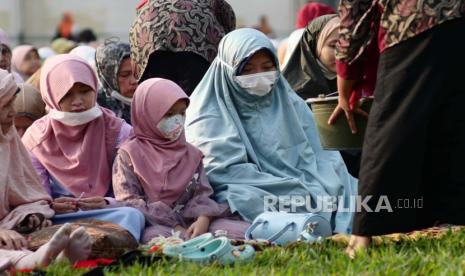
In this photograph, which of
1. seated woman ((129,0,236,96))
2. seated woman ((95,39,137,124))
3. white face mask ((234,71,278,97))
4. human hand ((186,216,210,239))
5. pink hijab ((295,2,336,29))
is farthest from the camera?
pink hijab ((295,2,336,29))

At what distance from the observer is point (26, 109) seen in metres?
7.31

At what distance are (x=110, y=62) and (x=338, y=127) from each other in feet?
9.19

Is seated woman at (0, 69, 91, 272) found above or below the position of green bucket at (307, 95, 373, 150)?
below

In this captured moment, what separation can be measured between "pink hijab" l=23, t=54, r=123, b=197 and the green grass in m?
1.31

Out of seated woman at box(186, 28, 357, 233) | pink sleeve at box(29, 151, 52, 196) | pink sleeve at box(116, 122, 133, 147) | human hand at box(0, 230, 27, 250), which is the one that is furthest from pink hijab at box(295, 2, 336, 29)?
human hand at box(0, 230, 27, 250)

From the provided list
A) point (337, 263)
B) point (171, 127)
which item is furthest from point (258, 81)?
point (337, 263)

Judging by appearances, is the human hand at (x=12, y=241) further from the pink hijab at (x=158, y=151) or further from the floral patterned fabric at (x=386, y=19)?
the floral patterned fabric at (x=386, y=19)

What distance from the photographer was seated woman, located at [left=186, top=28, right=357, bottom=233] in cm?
663

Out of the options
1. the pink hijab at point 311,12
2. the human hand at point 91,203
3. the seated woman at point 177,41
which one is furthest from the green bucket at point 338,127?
the pink hijab at point 311,12

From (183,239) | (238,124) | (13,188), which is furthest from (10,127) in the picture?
(238,124)

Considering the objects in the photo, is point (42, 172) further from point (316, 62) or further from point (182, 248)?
point (316, 62)

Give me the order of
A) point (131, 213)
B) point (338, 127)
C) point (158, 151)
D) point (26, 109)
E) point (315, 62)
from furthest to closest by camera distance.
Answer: point (315, 62) < point (26, 109) < point (158, 151) < point (131, 213) < point (338, 127)

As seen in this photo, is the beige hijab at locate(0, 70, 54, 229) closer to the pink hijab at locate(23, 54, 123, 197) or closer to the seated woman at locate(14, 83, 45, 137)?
the pink hijab at locate(23, 54, 123, 197)

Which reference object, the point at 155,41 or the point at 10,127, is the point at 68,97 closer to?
the point at 10,127
